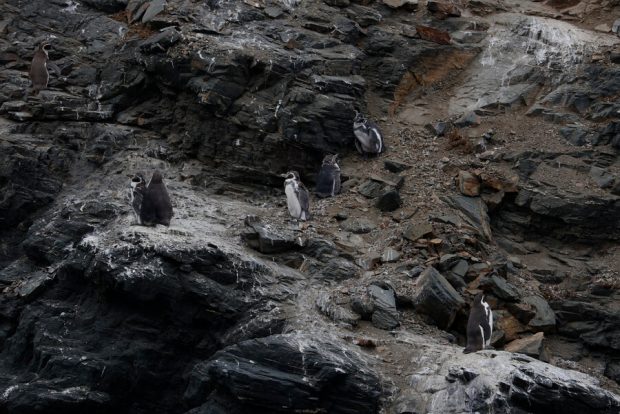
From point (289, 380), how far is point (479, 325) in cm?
338

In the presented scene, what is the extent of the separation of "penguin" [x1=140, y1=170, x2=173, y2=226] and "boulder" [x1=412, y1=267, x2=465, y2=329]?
475 centimetres

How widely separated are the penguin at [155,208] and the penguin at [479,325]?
18.7 feet

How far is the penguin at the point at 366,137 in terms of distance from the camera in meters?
19.9

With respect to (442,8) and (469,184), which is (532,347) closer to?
(469,184)

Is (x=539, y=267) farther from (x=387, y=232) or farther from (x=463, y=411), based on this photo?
(x=463, y=411)

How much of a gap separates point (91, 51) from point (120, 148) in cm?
367

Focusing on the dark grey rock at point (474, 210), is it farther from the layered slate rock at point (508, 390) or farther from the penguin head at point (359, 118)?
the layered slate rock at point (508, 390)

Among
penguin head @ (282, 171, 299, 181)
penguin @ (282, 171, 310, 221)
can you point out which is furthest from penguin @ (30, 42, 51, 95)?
penguin @ (282, 171, 310, 221)

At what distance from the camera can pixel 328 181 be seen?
19.0 metres

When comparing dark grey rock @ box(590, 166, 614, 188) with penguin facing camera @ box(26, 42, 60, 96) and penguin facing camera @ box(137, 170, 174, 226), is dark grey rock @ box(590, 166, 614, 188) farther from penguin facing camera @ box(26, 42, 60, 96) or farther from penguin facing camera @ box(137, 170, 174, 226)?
penguin facing camera @ box(26, 42, 60, 96)

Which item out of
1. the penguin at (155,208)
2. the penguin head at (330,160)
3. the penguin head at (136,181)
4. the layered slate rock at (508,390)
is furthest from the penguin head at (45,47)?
the layered slate rock at (508,390)

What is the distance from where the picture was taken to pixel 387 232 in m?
17.5

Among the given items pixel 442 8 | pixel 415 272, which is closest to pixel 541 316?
pixel 415 272

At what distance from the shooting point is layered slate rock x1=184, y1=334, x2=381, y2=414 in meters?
13.2
